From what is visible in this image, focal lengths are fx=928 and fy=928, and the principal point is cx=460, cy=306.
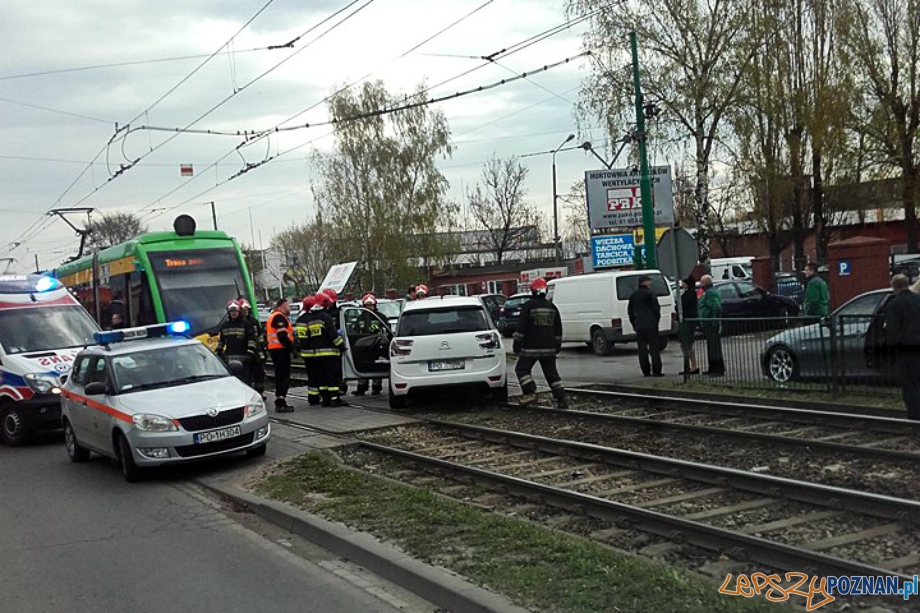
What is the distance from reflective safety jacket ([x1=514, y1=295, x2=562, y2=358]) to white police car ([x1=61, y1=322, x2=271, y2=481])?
416 cm

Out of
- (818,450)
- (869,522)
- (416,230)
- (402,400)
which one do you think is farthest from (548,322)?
(416,230)

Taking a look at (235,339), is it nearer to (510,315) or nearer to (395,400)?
(395,400)

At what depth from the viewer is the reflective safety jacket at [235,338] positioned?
1596 centimetres

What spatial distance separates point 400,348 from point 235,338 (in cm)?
330

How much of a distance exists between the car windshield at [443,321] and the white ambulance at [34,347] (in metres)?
5.54

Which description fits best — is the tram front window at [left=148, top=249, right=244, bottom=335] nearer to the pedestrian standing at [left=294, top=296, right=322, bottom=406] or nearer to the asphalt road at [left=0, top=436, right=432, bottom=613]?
the pedestrian standing at [left=294, top=296, right=322, bottom=406]

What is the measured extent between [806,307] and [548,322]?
5.95 meters

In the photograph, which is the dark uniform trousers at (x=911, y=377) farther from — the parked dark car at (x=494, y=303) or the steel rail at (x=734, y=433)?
the parked dark car at (x=494, y=303)

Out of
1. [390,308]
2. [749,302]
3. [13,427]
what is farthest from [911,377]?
[390,308]

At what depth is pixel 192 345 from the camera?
40.5ft

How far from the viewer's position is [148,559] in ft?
24.4

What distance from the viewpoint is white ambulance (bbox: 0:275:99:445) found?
14.3 meters

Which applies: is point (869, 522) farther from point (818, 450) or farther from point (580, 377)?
point (580, 377)

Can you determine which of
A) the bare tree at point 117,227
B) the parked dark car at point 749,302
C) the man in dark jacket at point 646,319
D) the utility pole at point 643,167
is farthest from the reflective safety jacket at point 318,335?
the bare tree at point 117,227
